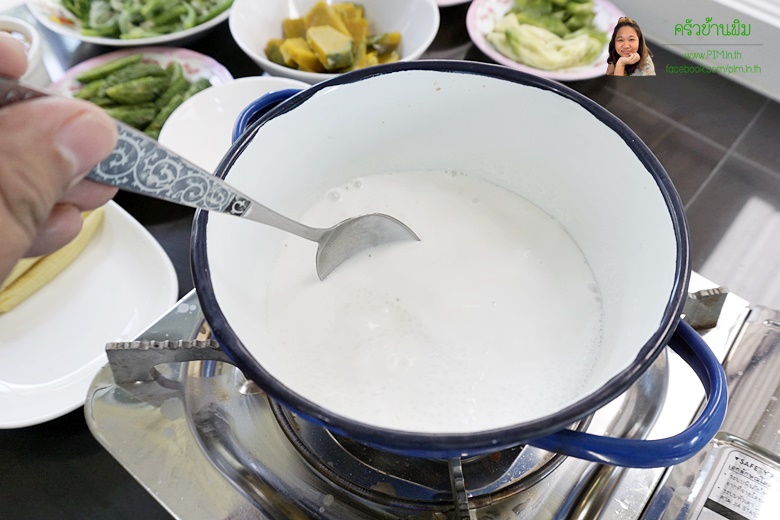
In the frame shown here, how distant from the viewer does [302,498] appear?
52 cm

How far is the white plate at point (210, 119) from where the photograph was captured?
36.1 inches

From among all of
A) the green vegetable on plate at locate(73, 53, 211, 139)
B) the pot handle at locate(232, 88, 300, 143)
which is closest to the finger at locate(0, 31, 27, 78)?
the pot handle at locate(232, 88, 300, 143)

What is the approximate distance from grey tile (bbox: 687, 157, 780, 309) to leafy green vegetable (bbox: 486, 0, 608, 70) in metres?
0.30

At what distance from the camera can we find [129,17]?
111cm

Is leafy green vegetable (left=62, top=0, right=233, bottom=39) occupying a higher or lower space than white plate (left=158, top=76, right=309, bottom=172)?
higher

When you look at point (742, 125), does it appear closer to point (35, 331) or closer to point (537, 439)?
point (537, 439)

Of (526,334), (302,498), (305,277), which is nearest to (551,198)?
(526,334)

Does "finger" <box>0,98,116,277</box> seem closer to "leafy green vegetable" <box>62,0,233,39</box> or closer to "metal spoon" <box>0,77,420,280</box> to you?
"metal spoon" <box>0,77,420,280</box>

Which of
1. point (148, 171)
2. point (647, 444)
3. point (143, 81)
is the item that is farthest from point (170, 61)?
point (647, 444)

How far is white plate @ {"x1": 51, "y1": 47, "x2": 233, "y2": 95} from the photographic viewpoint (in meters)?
1.03

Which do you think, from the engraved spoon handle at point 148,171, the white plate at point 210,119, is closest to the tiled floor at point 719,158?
the white plate at point 210,119

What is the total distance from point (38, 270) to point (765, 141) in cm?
107

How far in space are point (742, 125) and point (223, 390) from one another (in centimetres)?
90

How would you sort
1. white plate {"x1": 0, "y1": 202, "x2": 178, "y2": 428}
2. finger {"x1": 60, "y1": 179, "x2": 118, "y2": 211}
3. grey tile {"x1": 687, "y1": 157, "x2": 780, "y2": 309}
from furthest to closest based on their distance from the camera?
grey tile {"x1": 687, "y1": 157, "x2": 780, "y2": 309}, white plate {"x1": 0, "y1": 202, "x2": 178, "y2": 428}, finger {"x1": 60, "y1": 179, "x2": 118, "y2": 211}
